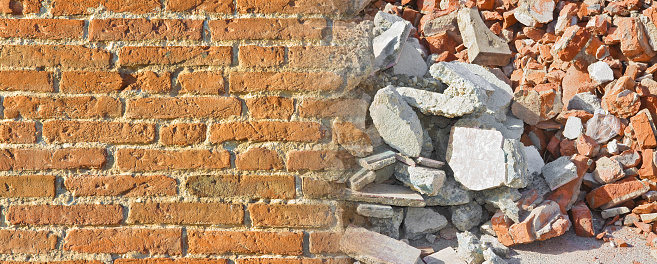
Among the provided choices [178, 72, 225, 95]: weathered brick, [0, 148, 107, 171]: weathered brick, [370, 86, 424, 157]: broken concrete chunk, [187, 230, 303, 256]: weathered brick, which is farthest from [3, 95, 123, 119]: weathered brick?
[370, 86, 424, 157]: broken concrete chunk

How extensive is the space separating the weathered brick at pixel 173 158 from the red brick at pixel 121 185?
0.14 ft

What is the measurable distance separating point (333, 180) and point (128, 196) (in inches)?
25.1

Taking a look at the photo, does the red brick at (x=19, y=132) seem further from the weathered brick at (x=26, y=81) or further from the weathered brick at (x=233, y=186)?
the weathered brick at (x=233, y=186)

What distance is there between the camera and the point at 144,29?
4.46 ft

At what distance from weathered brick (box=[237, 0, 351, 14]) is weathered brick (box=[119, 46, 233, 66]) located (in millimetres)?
141

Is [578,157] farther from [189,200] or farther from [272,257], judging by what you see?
[189,200]

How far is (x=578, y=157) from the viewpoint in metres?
2.45

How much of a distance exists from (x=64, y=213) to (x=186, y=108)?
500mm

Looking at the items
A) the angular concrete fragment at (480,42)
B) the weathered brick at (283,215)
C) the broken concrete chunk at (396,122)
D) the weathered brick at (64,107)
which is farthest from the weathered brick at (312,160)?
the angular concrete fragment at (480,42)

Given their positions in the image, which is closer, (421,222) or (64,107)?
(64,107)

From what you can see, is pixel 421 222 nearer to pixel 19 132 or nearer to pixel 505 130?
pixel 505 130


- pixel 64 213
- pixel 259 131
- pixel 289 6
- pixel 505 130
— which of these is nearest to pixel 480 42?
pixel 505 130

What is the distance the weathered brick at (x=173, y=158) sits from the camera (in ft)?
4.46

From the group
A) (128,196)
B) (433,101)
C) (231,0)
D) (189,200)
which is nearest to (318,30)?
(231,0)
